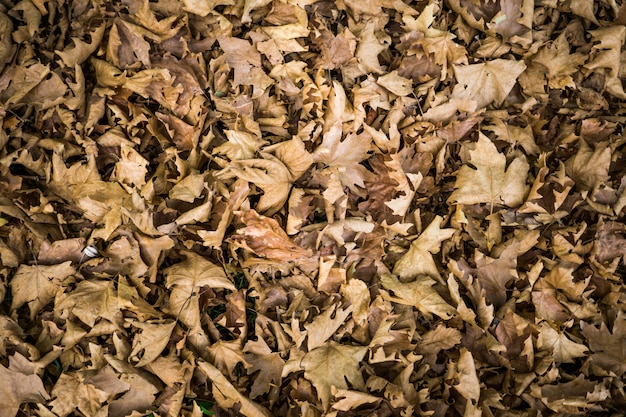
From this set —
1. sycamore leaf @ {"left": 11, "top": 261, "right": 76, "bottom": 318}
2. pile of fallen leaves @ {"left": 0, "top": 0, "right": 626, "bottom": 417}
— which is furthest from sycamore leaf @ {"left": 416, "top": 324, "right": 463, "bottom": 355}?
sycamore leaf @ {"left": 11, "top": 261, "right": 76, "bottom": 318}

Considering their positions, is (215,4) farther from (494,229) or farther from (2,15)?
(494,229)

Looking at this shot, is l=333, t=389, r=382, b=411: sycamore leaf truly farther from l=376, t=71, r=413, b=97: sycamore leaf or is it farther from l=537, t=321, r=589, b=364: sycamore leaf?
l=376, t=71, r=413, b=97: sycamore leaf

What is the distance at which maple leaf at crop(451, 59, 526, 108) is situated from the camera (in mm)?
2014

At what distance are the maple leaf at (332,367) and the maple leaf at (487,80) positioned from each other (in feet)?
3.26

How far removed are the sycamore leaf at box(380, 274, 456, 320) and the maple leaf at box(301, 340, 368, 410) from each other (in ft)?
0.69

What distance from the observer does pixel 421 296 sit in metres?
1.83

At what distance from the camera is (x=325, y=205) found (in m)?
1.89

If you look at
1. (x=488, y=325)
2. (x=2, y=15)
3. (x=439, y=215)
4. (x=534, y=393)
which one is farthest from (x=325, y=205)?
(x=2, y=15)

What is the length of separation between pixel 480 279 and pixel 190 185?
1035 millimetres

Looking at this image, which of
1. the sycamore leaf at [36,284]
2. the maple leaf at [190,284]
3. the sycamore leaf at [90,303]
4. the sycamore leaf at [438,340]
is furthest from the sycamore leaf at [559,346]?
the sycamore leaf at [36,284]

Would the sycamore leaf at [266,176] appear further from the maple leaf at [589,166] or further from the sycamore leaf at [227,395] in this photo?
the maple leaf at [589,166]

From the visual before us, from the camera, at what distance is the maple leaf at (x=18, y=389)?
174 centimetres

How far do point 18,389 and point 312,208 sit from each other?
3.65 feet

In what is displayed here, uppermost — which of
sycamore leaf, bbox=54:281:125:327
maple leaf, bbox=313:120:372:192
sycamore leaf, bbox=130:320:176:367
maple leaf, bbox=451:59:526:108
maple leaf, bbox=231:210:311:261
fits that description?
maple leaf, bbox=451:59:526:108
